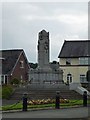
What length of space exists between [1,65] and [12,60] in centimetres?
226

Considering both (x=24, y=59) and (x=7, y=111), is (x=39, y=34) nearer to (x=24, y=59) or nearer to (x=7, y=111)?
(x=7, y=111)

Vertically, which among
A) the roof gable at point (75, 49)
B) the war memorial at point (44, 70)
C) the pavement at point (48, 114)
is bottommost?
the pavement at point (48, 114)

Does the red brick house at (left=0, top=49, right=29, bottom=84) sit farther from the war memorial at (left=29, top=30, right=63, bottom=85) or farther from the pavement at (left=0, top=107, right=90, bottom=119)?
the pavement at (left=0, top=107, right=90, bottom=119)

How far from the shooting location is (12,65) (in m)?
68.0

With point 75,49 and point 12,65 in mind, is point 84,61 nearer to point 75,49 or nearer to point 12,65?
point 75,49

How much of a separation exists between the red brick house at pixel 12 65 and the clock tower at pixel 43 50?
23.9 m

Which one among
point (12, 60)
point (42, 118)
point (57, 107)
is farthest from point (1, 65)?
point (42, 118)

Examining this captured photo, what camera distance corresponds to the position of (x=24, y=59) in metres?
72.2

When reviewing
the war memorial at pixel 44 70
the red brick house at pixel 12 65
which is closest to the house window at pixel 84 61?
the red brick house at pixel 12 65

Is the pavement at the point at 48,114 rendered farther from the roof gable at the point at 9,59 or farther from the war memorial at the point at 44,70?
the roof gable at the point at 9,59

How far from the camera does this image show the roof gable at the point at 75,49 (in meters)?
73.2

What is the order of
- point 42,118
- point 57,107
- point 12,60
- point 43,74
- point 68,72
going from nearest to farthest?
1. point 42,118
2. point 57,107
3. point 43,74
4. point 12,60
5. point 68,72

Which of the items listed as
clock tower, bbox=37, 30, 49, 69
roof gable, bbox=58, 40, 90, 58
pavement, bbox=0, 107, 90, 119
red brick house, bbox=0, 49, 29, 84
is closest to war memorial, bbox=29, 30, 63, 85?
clock tower, bbox=37, 30, 49, 69

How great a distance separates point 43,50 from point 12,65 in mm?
26743
